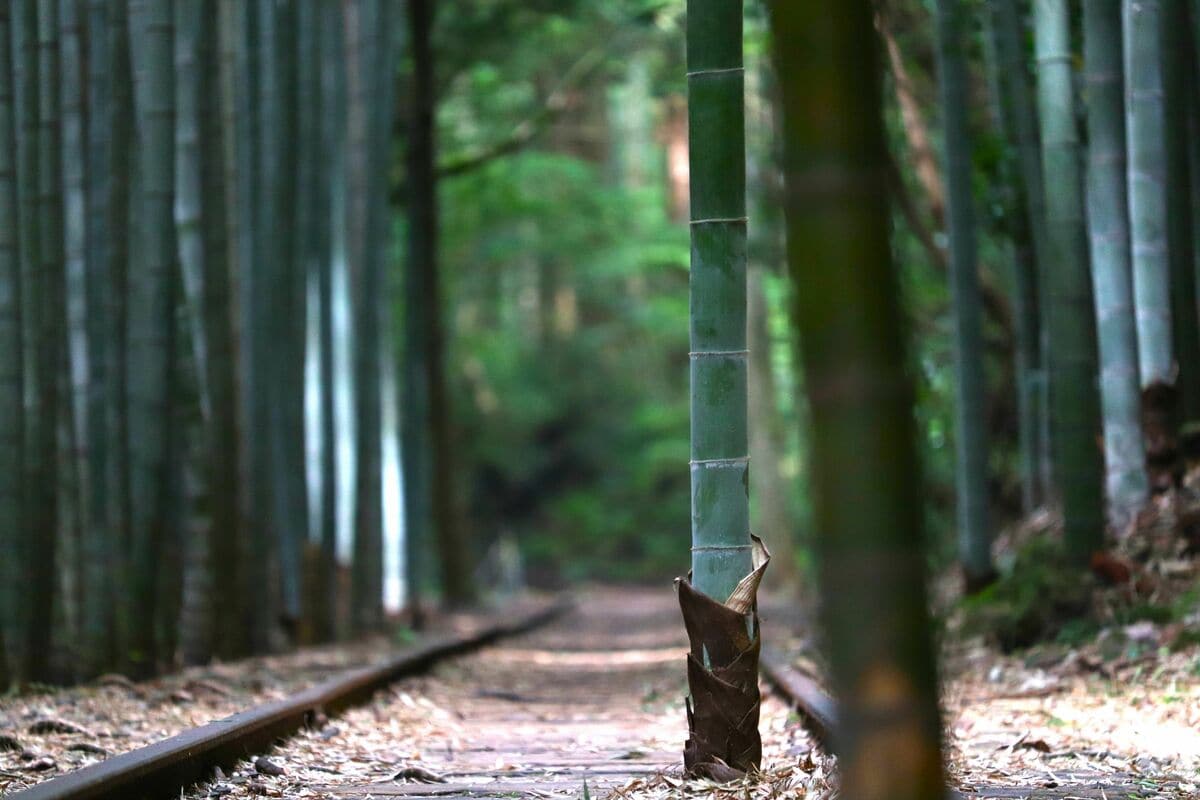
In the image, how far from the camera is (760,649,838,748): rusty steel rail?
163 inches

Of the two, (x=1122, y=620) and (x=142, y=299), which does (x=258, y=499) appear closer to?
(x=142, y=299)

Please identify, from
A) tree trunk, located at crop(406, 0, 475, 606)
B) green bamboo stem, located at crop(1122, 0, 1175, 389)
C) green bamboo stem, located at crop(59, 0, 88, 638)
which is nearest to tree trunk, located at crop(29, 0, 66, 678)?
green bamboo stem, located at crop(59, 0, 88, 638)

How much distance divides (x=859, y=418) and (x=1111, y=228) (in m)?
4.72

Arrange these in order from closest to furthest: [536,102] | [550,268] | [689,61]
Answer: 1. [689,61]
2. [536,102]
3. [550,268]

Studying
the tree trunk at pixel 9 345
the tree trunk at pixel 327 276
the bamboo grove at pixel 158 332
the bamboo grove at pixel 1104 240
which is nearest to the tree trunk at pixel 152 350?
the bamboo grove at pixel 158 332

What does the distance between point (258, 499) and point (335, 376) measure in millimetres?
2598

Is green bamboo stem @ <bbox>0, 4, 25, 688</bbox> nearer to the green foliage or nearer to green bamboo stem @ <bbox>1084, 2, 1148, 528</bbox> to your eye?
green bamboo stem @ <bbox>1084, 2, 1148, 528</bbox>

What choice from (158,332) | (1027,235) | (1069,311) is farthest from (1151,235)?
(158,332)

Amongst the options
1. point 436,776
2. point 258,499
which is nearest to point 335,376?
point 258,499

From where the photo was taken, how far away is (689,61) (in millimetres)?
3584

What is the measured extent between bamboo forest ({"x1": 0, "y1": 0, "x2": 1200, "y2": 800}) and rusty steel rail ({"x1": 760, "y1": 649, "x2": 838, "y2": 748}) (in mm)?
52

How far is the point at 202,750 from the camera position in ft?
12.0

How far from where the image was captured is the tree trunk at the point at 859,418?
6.19ft

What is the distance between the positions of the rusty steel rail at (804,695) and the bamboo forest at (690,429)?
0.05m
